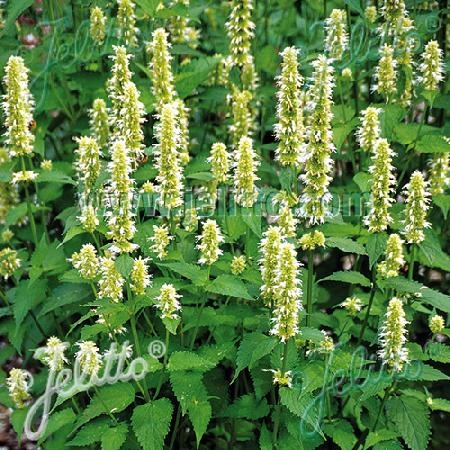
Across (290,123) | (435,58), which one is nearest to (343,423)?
(290,123)

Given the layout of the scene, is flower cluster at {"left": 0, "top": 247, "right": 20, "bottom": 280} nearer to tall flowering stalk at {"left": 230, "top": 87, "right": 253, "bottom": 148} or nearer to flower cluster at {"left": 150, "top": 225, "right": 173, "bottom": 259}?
flower cluster at {"left": 150, "top": 225, "right": 173, "bottom": 259}

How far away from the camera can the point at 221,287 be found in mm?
3773

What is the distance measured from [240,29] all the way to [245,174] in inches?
49.8

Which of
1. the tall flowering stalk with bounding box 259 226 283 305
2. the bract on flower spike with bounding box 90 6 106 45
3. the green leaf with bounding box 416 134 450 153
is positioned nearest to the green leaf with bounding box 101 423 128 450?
the tall flowering stalk with bounding box 259 226 283 305

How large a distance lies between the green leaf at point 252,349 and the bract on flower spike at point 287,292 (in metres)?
0.07

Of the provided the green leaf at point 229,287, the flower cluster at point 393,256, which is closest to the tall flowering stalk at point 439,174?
the flower cluster at point 393,256

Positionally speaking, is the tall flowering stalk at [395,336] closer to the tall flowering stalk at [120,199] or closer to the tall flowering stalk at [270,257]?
the tall flowering stalk at [270,257]

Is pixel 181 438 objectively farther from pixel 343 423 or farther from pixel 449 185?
pixel 449 185

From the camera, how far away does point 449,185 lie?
518 cm

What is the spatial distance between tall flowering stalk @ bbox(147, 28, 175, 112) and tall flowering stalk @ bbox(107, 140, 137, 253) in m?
0.89

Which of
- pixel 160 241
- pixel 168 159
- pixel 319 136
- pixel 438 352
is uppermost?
pixel 319 136

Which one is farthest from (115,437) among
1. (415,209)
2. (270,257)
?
(415,209)

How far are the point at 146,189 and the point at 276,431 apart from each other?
4.95 ft

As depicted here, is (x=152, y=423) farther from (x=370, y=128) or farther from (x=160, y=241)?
(x=370, y=128)
